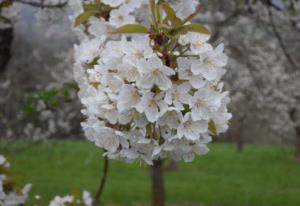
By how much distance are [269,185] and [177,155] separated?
38.3ft

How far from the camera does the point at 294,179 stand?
46.2 feet

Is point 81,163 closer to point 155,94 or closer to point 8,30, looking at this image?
point 8,30

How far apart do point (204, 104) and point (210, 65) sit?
0.10m

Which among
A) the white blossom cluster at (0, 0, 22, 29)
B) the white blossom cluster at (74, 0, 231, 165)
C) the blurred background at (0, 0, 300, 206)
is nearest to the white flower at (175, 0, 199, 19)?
the white blossom cluster at (74, 0, 231, 165)

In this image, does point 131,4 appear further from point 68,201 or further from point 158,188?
point 158,188

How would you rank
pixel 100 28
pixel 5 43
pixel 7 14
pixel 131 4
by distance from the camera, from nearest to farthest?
pixel 131 4, pixel 100 28, pixel 7 14, pixel 5 43

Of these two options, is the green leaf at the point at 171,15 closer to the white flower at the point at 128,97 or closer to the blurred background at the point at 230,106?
the white flower at the point at 128,97

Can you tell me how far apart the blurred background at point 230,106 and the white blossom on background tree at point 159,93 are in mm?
2741

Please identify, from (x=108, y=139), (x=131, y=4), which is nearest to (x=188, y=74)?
(x=108, y=139)

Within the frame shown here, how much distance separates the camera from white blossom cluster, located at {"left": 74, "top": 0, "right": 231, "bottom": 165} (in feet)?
4.82

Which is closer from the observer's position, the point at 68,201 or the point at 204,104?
the point at 204,104

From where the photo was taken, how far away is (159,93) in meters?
1.47

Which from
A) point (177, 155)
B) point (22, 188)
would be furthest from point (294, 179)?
point (177, 155)

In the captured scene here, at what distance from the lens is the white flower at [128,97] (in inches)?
57.9
